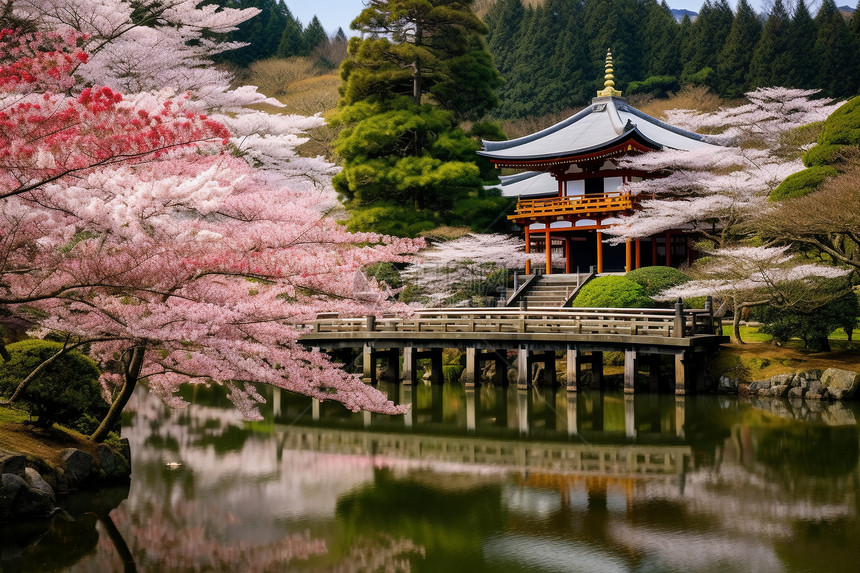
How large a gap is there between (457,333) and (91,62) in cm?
929

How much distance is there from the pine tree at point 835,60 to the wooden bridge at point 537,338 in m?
28.1

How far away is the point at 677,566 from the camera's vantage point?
25.3 ft

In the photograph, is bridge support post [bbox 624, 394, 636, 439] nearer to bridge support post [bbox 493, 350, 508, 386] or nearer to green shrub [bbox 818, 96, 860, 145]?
bridge support post [bbox 493, 350, 508, 386]

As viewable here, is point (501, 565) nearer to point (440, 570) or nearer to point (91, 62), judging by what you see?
point (440, 570)

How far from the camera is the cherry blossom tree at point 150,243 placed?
284 inches

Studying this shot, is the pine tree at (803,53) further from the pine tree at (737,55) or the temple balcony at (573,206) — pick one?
the temple balcony at (573,206)

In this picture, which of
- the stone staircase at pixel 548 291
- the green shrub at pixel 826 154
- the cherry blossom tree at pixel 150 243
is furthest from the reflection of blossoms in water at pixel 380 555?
the stone staircase at pixel 548 291

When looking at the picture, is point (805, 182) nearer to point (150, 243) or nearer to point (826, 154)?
point (826, 154)

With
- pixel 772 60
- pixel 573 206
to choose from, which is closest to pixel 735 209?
pixel 573 206

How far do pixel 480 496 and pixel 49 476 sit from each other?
496 cm

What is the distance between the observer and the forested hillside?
42844 mm

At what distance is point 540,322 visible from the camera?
18562mm

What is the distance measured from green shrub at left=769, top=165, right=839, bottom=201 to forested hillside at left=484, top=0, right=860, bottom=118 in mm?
27094

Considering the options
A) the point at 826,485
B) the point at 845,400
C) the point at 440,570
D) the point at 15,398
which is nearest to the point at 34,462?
the point at 15,398
